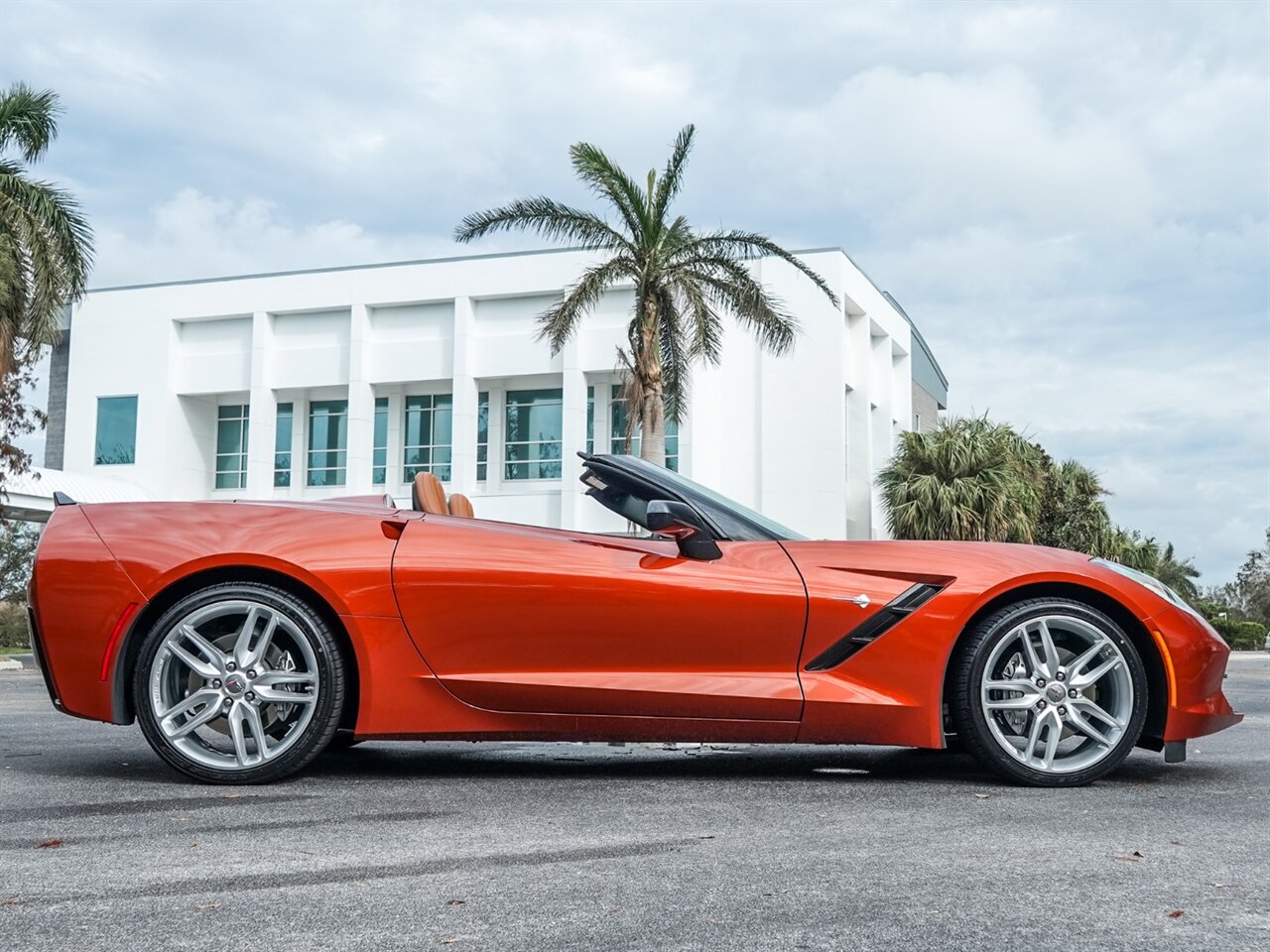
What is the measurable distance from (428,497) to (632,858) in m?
2.22

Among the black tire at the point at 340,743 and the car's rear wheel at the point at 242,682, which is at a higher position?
the car's rear wheel at the point at 242,682

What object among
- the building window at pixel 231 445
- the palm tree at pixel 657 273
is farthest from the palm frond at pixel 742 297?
the building window at pixel 231 445

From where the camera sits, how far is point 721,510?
15.8ft

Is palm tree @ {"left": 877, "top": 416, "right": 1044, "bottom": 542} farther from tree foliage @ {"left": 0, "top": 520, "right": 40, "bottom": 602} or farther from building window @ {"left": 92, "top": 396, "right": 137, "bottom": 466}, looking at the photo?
building window @ {"left": 92, "top": 396, "right": 137, "bottom": 466}

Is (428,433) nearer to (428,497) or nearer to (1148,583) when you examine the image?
(428,497)

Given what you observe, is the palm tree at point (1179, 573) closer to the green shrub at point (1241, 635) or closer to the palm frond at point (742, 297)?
the green shrub at point (1241, 635)

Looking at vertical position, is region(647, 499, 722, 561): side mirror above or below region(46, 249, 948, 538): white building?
below

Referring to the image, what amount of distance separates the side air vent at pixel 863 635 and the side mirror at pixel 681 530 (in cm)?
49

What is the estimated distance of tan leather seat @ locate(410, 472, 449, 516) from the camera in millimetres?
5062

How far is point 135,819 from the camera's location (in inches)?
151

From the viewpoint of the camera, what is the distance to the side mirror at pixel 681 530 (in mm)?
4547

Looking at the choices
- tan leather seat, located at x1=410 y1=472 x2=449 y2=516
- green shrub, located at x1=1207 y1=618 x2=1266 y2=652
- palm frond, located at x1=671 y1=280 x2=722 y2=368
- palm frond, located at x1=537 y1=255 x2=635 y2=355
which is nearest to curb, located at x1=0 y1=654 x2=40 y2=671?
palm frond, located at x1=537 y1=255 x2=635 y2=355

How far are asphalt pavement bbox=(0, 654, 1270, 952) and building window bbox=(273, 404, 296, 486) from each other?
41.6m

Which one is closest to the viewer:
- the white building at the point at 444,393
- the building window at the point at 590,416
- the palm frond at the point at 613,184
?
the palm frond at the point at 613,184
